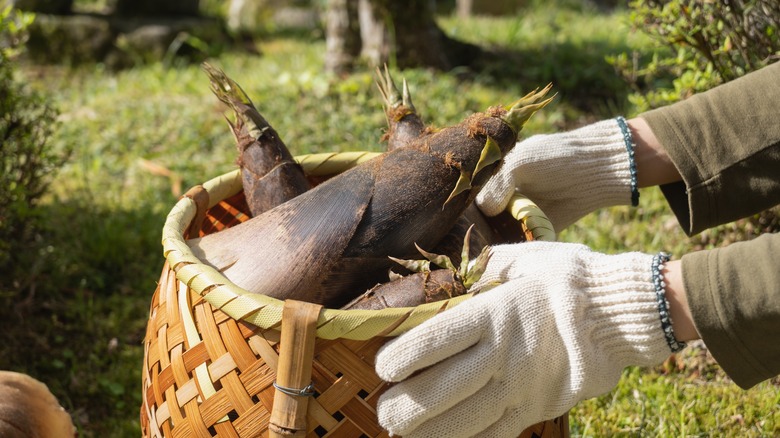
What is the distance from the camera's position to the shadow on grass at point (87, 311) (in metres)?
2.67

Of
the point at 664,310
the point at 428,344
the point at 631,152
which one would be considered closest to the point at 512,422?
the point at 428,344

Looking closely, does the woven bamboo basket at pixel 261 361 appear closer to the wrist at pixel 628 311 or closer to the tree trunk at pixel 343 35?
the wrist at pixel 628 311

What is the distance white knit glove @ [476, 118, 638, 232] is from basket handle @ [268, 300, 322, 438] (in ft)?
2.62

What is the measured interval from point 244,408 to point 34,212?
69.8 inches

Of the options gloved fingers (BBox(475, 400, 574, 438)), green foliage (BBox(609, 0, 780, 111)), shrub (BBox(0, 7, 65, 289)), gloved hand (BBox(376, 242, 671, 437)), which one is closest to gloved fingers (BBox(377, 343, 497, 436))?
gloved hand (BBox(376, 242, 671, 437))

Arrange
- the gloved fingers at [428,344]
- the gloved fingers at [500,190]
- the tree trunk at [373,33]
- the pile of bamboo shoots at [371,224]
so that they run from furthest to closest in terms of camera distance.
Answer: the tree trunk at [373,33] < the gloved fingers at [500,190] < the pile of bamboo shoots at [371,224] < the gloved fingers at [428,344]

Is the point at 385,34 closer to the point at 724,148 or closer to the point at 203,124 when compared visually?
the point at 203,124

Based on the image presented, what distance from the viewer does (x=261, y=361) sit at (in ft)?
5.01

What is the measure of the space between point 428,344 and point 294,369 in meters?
0.25

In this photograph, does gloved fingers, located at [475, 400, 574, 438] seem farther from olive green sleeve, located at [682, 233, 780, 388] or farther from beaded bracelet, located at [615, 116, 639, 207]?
beaded bracelet, located at [615, 116, 639, 207]

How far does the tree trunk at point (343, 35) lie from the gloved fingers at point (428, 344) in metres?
3.81

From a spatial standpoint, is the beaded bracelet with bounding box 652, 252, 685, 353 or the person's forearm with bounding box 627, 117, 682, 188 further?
the person's forearm with bounding box 627, 117, 682, 188

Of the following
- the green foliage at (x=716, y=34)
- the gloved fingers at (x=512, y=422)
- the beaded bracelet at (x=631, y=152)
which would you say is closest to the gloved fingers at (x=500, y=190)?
the beaded bracelet at (x=631, y=152)

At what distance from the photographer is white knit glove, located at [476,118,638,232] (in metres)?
2.09
